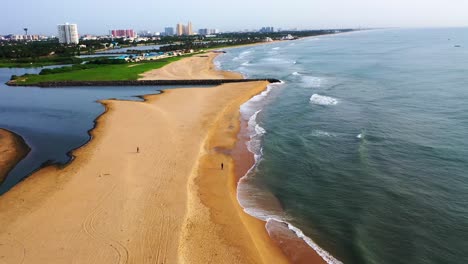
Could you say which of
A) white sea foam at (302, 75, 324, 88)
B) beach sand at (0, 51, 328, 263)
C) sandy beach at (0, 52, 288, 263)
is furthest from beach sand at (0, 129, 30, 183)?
white sea foam at (302, 75, 324, 88)

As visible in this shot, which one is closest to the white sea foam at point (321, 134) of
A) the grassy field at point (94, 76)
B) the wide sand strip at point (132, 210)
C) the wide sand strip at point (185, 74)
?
the wide sand strip at point (132, 210)

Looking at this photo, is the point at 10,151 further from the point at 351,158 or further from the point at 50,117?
the point at 351,158

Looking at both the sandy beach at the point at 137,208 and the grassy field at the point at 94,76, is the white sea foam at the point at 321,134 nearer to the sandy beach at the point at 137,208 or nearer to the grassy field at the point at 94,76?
the sandy beach at the point at 137,208

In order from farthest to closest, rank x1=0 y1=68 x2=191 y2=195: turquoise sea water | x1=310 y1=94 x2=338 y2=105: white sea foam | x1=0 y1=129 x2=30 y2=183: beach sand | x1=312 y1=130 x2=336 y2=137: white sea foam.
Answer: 1. x1=310 y1=94 x2=338 y2=105: white sea foam
2. x1=312 y1=130 x2=336 y2=137: white sea foam
3. x1=0 y1=68 x2=191 y2=195: turquoise sea water
4. x1=0 y1=129 x2=30 y2=183: beach sand

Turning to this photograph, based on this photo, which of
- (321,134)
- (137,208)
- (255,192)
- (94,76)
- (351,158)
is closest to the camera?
(137,208)

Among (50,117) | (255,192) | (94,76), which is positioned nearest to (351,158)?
(255,192)

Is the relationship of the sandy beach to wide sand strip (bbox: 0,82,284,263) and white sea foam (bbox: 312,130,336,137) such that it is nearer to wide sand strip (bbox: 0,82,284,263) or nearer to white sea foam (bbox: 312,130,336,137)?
wide sand strip (bbox: 0,82,284,263)
